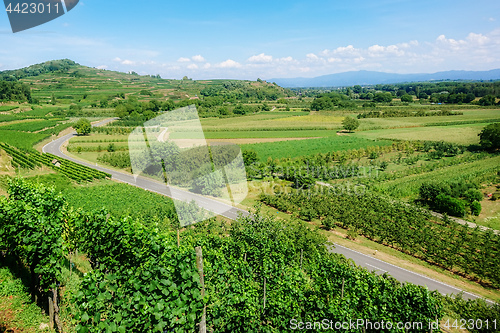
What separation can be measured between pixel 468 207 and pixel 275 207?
18.4 m

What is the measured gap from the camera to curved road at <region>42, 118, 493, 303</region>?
683 inches

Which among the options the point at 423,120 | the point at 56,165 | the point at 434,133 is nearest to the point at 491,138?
the point at 434,133

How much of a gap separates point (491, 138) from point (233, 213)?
162 feet

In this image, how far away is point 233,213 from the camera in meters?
28.9

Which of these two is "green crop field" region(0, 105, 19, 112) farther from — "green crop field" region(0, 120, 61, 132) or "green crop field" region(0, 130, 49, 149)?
"green crop field" region(0, 130, 49, 149)

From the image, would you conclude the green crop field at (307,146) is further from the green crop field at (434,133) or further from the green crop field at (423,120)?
the green crop field at (423,120)

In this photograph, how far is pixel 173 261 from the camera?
302 inches

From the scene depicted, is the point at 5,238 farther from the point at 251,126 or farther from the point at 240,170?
the point at 251,126

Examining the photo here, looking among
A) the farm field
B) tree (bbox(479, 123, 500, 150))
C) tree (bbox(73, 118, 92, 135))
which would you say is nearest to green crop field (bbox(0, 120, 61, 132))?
the farm field

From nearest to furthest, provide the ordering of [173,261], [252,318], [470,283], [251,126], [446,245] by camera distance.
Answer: [173,261] < [252,318] < [470,283] < [446,245] < [251,126]

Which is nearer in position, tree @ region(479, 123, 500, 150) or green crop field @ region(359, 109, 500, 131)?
tree @ region(479, 123, 500, 150)

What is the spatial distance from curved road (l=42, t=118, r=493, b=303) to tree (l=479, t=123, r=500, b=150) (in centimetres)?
4539

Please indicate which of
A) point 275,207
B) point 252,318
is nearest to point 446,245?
point 275,207

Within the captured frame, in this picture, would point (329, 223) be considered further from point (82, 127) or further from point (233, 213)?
point (82, 127)
